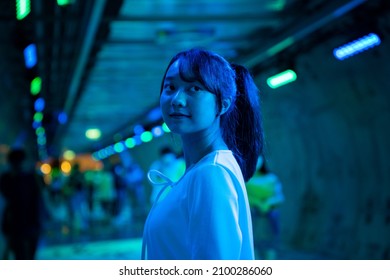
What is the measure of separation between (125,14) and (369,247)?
5.20 meters

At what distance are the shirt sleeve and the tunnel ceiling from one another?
553 cm

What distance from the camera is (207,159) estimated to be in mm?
1813

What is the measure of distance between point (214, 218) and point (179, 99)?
0.40 meters

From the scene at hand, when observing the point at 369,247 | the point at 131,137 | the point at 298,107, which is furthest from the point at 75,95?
the point at 131,137

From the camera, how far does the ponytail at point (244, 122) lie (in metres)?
2.08

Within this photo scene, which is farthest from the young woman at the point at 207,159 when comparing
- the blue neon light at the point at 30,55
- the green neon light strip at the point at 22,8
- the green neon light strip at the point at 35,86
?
the green neon light strip at the point at 35,86

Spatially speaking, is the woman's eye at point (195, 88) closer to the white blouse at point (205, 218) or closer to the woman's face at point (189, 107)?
the woman's face at point (189, 107)

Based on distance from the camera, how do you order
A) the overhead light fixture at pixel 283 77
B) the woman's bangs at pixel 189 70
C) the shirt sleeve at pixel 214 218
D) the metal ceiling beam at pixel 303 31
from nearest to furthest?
the shirt sleeve at pixel 214 218, the woman's bangs at pixel 189 70, the metal ceiling beam at pixel 303 31, the overhead light fixture at pixel 283 77

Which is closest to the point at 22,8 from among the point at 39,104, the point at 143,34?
the point at 143,34

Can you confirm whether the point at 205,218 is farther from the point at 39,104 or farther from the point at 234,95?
the point at 39,104

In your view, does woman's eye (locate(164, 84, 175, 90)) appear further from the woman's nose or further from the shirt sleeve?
the shirt sleeve

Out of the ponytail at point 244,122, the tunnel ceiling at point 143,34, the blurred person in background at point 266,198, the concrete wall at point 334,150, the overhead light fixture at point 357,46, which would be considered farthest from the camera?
the concrete wall at point 334,150

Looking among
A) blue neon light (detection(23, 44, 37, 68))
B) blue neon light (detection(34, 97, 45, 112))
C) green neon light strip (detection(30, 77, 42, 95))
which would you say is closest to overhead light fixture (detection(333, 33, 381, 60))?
blue neon light (detection(23, 44, 37, 68))

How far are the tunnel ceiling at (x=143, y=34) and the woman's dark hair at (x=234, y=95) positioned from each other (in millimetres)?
5124
